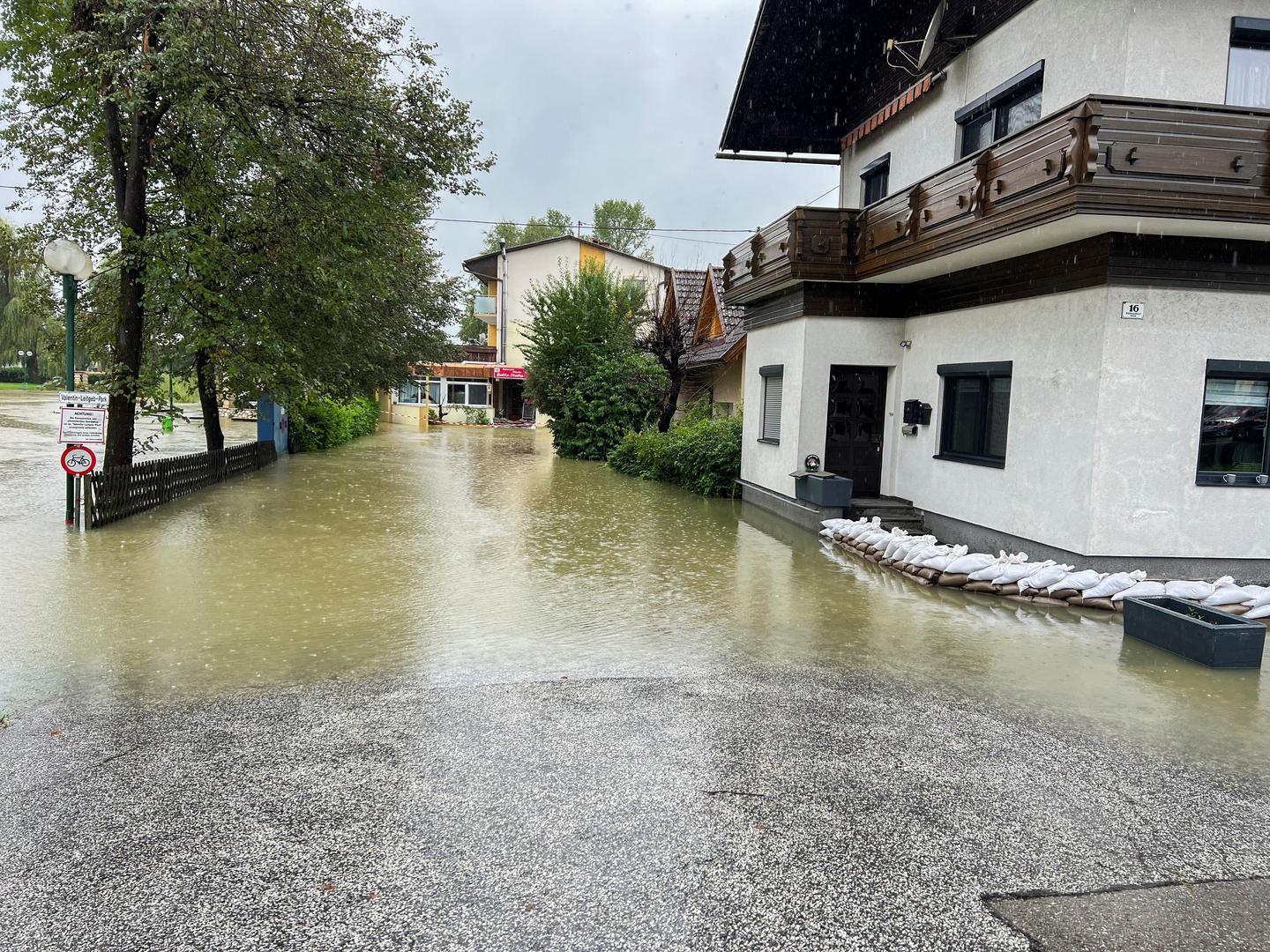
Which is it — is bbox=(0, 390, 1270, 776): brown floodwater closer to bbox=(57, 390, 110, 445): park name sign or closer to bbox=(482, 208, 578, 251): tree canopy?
bbox=(57, 390, 110, 445): park name sign

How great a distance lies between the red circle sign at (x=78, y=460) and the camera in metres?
11.0

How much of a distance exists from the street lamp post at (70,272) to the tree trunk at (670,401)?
1551 centimetres

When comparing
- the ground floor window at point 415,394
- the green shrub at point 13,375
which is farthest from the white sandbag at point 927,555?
the green shrub at point 13,375

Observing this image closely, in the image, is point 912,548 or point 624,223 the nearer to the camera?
point 912,548

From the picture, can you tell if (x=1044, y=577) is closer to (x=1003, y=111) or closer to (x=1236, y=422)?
(x=1236, y=422)

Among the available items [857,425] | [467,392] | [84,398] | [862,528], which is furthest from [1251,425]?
[467,392]

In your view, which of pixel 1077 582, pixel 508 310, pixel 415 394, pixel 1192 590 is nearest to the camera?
pixel 1192 590

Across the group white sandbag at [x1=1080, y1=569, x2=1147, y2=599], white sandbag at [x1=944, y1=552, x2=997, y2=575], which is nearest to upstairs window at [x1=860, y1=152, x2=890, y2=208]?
white sandbag at [x1=944, y1=552, x2=997, y2=575]

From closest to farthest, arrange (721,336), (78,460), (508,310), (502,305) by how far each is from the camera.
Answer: (78,460) → (721,336) → (502,305) → (508,310)

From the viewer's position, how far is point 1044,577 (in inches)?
341

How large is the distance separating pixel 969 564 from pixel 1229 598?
2.31 meters

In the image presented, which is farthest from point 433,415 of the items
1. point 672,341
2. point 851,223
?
point 851,223

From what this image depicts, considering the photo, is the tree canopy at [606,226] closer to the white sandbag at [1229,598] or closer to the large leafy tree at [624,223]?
the large leafy tree at [624,223]

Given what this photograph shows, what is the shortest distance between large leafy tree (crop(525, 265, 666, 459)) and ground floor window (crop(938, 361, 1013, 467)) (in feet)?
46.6
